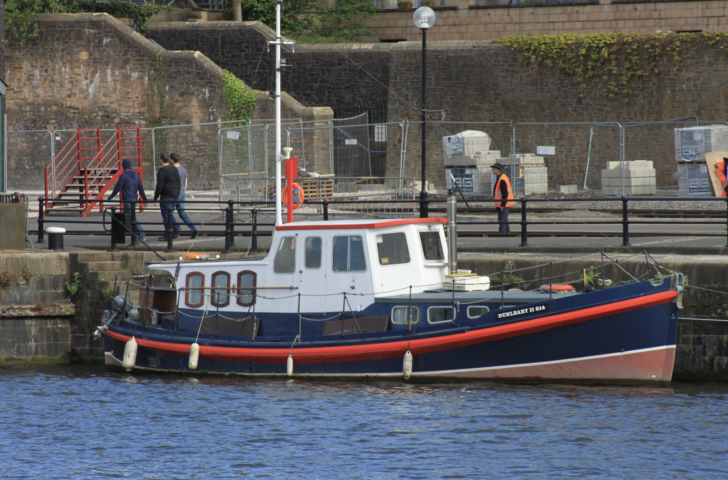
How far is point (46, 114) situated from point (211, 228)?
1422 centimetres

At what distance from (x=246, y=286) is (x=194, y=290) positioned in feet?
2.88

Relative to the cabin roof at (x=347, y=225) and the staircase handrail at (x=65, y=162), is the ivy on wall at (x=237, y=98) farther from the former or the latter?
Answer: the cabin roof at (x=347, y=225)

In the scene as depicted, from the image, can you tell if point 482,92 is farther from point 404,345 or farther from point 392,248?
point 404,345

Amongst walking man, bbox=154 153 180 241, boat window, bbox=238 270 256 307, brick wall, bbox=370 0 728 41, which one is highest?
brick wall, bbox=370 0 728 41

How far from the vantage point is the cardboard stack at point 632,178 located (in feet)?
90.8

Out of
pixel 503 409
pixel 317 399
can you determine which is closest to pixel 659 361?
pixel 503 409

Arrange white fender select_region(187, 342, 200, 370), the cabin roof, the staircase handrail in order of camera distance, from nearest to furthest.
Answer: the cabin roof
white fender select_region(187, 342, 200, 370)
the staircase handrail

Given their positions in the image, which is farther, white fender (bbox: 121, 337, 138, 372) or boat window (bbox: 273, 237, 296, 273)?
white fender (bbox: 121, 337, 138, 372)

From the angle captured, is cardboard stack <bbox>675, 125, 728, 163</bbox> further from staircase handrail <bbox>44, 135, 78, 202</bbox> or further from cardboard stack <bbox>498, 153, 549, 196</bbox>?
staircase handrail <bbox>44, 135, 78, 202</bbox>

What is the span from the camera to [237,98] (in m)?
31.4

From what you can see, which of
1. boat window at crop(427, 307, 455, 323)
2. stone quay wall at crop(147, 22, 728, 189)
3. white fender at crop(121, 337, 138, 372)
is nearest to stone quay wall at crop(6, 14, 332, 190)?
stone quay wall at crop(147, 22, 728, 189)

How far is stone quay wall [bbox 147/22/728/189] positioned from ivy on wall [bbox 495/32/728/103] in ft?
0.64

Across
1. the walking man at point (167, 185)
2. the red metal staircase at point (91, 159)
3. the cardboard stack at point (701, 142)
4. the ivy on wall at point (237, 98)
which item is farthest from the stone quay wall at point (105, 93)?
the walking man at point (167, 185)

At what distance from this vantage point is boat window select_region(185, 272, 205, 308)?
47.1 ft
